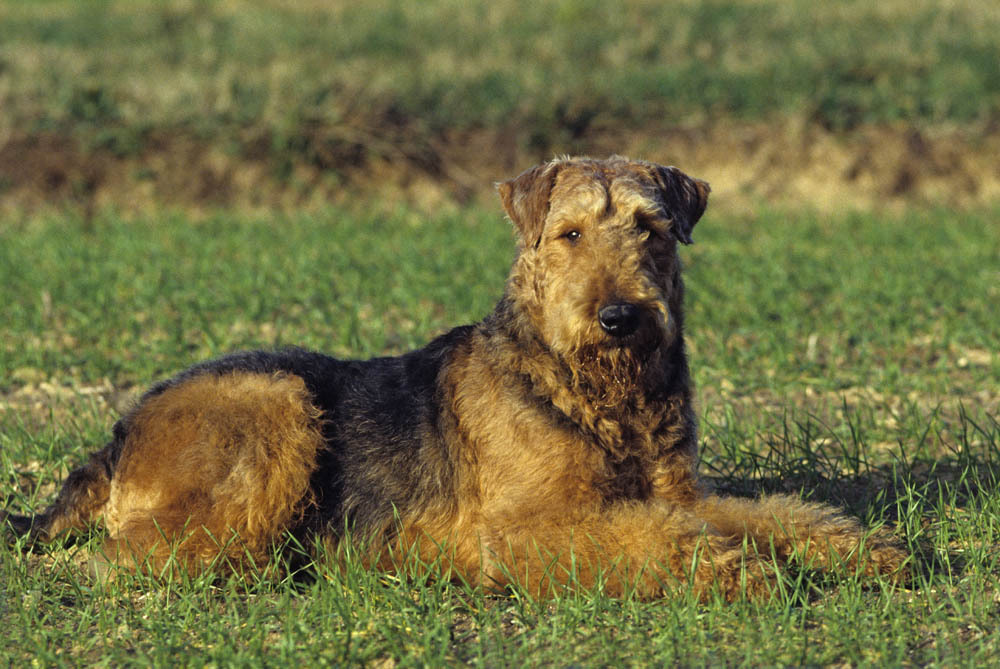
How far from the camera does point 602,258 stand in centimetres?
433

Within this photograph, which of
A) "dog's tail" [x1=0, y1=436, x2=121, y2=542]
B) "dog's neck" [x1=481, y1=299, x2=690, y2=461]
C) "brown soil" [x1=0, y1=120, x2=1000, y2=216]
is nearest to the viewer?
"dog's neck" [x1=481, y1=299, x2=690, y2=461]

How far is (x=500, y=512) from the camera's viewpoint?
441cm

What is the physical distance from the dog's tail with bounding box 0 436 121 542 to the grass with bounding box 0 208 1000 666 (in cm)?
13

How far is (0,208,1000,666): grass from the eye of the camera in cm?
387

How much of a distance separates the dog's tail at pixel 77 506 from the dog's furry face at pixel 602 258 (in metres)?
1.88

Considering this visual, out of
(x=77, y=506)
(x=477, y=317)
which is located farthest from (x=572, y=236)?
(x=477, y=317)

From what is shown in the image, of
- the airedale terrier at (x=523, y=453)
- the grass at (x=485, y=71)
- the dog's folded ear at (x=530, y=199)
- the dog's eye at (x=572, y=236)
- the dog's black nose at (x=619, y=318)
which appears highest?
the grass at (x=485, y=71)

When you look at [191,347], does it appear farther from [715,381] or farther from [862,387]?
[862,387]

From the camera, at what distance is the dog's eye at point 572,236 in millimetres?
4508

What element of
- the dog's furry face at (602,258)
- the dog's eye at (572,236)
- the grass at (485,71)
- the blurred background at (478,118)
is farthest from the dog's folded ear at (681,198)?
Result: the grass at (485,71)

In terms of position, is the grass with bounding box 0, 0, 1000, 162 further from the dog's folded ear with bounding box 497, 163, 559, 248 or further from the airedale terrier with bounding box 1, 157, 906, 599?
the airedale terrier with bounding box 1, 157, 906, 599

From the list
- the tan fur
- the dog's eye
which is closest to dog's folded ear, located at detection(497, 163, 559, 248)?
the dog's eye

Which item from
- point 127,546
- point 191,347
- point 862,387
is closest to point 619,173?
point 127,546

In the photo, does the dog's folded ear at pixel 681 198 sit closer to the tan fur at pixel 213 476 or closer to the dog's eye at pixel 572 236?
the dog's eye at pixel 572 236
